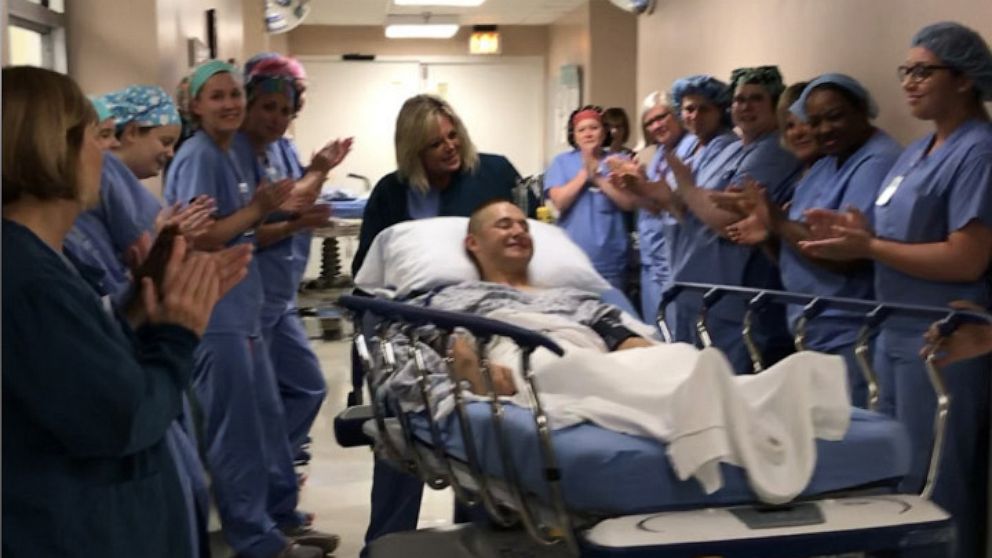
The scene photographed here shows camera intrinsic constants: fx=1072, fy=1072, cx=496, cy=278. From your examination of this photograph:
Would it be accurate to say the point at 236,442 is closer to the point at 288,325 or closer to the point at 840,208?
the point at 288,325

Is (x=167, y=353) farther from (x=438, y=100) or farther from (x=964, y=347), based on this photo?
(x=438, y=100)

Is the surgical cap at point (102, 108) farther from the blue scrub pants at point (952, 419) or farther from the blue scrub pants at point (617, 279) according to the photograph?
the blue scrub pants at point (617, 279)

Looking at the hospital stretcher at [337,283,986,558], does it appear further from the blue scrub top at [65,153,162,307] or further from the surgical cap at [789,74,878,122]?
the surgical cap at [789,74,878,122]

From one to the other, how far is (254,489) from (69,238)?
110 cm

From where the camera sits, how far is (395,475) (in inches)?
116

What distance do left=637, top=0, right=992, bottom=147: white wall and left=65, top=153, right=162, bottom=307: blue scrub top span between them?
7.17 ft

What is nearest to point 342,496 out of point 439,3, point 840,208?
point 840,208

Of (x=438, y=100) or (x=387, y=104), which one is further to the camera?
(x=387, y=104)

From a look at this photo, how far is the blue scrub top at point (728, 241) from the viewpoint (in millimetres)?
3434

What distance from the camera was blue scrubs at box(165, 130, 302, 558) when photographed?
3035 millimetres

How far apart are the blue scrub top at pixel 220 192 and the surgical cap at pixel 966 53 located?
6.31ft

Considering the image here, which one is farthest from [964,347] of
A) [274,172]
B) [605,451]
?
[274,172]

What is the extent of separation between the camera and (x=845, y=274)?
2.92 metres

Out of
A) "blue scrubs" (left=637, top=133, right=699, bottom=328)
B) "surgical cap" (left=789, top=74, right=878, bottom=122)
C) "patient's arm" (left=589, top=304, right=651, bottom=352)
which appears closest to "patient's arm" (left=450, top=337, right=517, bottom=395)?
"patient's arm" (left=589, top=304, right=651, bottom=352)
